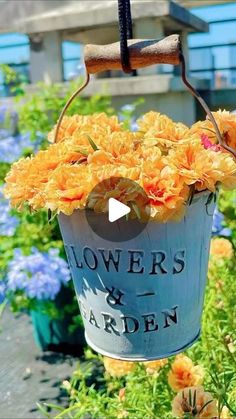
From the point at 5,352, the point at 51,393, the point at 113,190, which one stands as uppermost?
the point at 113,190

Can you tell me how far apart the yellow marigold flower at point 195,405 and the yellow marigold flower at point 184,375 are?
0.07 meters

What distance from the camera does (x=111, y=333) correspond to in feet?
2.26

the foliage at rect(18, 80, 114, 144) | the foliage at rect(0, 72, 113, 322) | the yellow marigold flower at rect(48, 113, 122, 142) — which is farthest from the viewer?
the foliage at rect(18, 80, 114, 144)

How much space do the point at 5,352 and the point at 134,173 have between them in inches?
28.2

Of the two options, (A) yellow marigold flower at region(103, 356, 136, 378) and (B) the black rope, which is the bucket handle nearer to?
(B) the black rope

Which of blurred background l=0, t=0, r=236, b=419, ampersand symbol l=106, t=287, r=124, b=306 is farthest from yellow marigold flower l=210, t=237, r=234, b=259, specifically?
ampersand symbol l=106, t=287, r=124, b=306

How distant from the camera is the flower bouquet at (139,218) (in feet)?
1.92

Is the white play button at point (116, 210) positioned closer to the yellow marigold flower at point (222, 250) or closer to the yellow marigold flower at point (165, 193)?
the yellow marigold flower at point (165, 193)

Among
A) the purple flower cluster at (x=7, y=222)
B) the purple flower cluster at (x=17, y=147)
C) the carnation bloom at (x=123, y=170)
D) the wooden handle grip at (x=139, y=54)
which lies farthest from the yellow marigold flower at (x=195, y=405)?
the purple flower cluster at (x=17, y=147)

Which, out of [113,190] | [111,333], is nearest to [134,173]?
[113,190]

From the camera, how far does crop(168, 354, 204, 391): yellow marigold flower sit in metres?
0.85

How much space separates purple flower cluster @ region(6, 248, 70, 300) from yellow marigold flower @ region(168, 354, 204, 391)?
61 centimetres

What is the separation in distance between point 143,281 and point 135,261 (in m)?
0.03

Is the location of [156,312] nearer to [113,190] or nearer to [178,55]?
[113,190]
